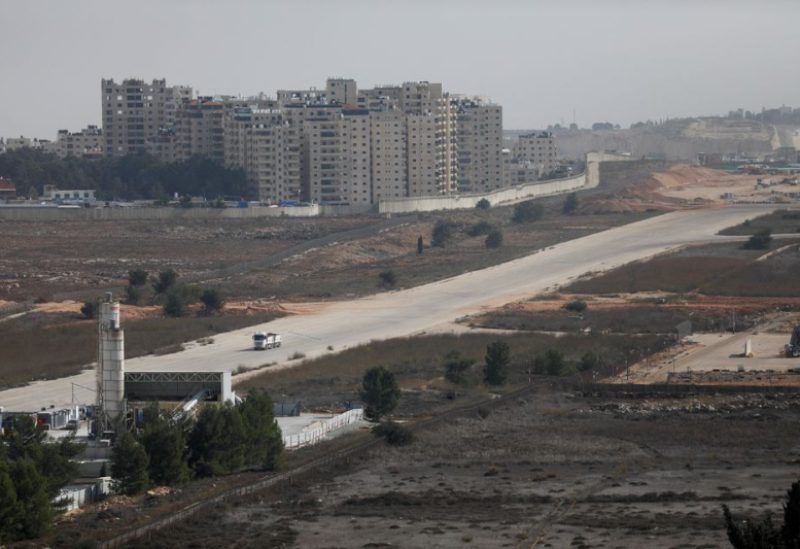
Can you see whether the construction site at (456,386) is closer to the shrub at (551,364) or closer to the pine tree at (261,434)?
the shrub at (551,364)

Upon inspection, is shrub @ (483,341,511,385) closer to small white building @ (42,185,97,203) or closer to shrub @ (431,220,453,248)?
shrub @ (431,220,453,248)

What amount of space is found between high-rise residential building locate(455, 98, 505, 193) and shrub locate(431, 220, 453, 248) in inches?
1234

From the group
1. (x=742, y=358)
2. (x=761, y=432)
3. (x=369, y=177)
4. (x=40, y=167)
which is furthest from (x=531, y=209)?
(x=761, y=432)

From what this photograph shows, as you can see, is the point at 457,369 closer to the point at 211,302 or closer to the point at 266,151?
the point at 211,302

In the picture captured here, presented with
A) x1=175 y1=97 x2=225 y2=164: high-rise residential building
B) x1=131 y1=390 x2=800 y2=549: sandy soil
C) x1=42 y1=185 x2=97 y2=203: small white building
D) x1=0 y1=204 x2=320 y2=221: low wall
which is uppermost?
x1=175 y1=97 x2=225 y2=164: high-rise residential building

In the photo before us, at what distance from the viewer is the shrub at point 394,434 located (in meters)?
40.4

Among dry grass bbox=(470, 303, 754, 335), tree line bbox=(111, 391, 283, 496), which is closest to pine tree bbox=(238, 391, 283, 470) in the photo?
tree line bbox=(111, 391, 283, 496)

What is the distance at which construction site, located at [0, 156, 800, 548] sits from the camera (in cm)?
3291

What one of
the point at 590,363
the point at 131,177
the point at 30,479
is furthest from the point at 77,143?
the point at 30,479

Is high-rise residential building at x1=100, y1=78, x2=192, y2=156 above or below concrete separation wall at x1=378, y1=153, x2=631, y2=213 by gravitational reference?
above

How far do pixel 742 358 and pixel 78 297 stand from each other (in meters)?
28.2

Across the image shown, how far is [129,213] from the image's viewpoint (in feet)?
357

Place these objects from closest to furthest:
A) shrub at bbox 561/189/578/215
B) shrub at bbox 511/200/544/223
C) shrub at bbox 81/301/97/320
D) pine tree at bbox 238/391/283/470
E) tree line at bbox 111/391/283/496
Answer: tree line at bbox 111/391/283/496
pine tree at bbox 238/391/283/470
shrub at bbox 81/301/97/320
shrub at bbox 511/200/544/223
shrub at bbox 561/189/578/215

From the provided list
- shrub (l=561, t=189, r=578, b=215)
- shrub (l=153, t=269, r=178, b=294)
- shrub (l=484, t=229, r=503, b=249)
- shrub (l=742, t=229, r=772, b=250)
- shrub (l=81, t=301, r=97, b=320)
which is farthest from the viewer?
shrub (l=561, t=189, r=578, b=215)
